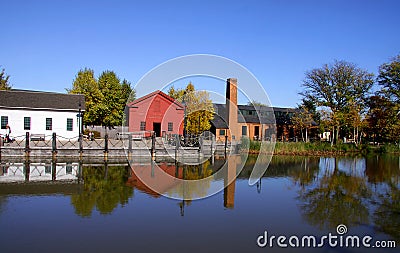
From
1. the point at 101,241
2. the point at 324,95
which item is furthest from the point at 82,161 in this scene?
the point at 324,95

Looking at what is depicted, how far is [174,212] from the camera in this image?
11.3 m

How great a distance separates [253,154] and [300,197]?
2031cm

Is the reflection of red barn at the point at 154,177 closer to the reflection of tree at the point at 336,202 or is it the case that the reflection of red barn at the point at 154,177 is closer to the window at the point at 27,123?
the reflection of tree at the point at 336,202

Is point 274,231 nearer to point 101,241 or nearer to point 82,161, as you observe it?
point 101,241

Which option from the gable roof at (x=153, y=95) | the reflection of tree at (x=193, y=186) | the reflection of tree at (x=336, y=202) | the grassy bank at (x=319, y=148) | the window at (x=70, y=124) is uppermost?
the gable roof at (x=153, y=95)

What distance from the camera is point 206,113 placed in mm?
40281

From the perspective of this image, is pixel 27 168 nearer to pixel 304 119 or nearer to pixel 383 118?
pixel 304 119

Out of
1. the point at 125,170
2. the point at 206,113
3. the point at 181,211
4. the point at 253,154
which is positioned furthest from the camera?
the point at 206,113

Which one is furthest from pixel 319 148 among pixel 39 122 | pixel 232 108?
pixel 39 122

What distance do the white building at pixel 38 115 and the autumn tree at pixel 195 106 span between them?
37.7 ft

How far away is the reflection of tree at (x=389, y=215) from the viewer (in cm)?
961

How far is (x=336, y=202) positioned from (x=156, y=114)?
81.8 ft

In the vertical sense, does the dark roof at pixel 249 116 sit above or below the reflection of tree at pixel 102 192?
above

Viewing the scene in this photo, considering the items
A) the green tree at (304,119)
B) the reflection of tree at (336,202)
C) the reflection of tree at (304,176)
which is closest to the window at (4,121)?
the reflection of tree at (304,176)
